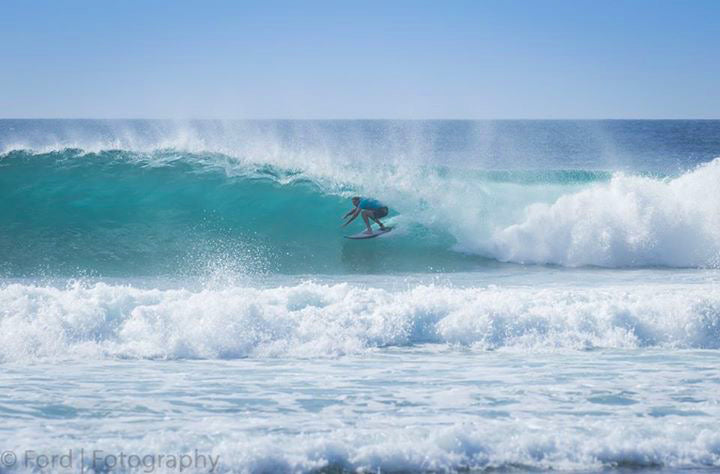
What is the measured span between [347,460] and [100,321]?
477 centimetres

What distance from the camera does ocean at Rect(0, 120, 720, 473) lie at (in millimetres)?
6336

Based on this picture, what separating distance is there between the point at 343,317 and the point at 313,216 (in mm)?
8380

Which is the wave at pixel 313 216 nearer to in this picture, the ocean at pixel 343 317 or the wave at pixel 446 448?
the ocean at pixel 343 317

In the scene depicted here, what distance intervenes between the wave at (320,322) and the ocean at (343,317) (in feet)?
0.10

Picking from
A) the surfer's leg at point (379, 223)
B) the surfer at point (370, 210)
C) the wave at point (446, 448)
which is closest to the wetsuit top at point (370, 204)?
the surfer at point (370, 210)

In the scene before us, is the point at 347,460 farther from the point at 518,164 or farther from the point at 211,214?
the point at 518,164

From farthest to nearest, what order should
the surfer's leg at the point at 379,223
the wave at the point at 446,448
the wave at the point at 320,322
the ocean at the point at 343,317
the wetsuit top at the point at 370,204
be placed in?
the wetsuit top at the point at 370,204 → the surfer's leg at the point at 379,223 → the wave at the point at 320,322 → the ocean at the point at 343,317 → the wave at the point at 446,448

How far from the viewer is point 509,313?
10.1 m

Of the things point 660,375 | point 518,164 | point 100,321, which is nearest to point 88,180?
point 100,321

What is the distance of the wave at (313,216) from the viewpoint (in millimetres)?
15914

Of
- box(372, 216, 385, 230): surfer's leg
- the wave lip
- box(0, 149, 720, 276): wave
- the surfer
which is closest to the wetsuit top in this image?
the surfer

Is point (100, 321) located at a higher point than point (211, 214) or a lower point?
lower

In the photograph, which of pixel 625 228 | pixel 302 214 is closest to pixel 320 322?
pixel 302 214

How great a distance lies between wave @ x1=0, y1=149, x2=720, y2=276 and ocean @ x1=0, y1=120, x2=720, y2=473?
0.06 m
